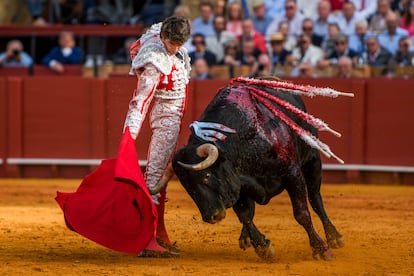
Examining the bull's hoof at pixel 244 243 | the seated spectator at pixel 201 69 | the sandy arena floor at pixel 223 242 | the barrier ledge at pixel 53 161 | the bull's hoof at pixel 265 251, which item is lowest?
the barrier ledge at pixel 53 161

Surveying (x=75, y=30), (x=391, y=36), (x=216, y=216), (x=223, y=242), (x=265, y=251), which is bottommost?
(x=223, y=242)

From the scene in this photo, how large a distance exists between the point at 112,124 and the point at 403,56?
3.43 meters

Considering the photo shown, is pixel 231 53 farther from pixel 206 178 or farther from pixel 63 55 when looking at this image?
pixel 206 178

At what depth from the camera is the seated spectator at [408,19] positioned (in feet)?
42.9

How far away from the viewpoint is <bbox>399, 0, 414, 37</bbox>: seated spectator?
13086mm

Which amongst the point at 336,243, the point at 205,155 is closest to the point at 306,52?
the point at 336,243

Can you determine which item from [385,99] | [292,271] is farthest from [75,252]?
[385,99]

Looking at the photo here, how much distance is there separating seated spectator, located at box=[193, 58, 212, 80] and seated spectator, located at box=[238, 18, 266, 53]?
543 mm

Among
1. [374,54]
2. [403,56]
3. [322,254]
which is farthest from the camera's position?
[374,54]

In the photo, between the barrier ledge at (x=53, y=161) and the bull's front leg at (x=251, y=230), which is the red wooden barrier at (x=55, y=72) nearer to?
the barrier ledge at (x=53, y=161)

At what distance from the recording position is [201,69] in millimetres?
13086

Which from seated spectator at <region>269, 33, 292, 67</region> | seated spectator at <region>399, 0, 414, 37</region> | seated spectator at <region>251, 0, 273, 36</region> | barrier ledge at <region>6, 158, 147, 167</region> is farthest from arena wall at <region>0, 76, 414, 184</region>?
seated spectator at <region>251, 0, 273, 36</region>

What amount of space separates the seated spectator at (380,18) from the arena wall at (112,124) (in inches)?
29.8

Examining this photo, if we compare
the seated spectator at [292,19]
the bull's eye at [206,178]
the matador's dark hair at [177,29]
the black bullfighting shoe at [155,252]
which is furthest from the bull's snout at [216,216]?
the seated spectator at [292,19]
